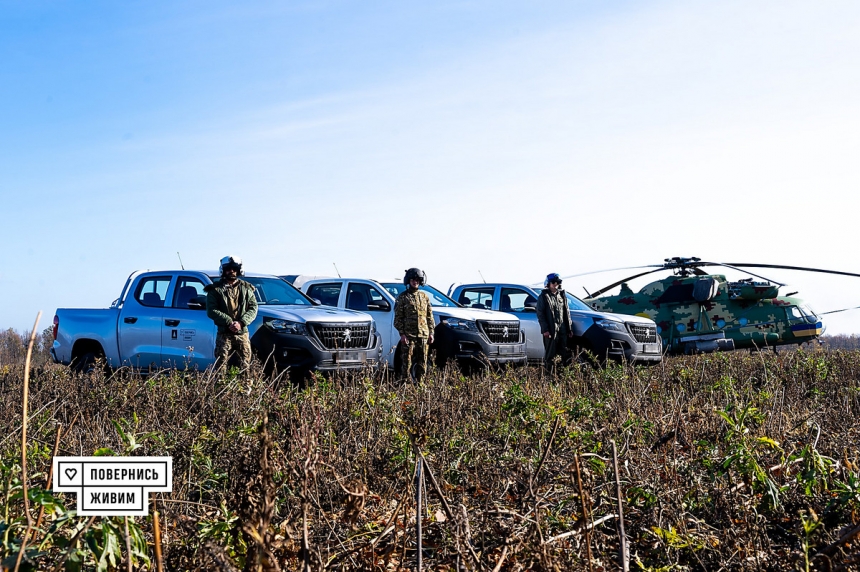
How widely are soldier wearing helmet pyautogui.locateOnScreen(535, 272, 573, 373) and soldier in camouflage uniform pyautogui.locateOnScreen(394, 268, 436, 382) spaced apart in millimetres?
1931

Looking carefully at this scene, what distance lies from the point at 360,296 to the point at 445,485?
833cm

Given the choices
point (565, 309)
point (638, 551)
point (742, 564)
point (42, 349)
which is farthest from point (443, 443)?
point (42, 349)

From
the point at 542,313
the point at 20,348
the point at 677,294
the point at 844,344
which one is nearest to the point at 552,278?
the point at 542,313

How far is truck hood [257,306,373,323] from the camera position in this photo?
9805mm

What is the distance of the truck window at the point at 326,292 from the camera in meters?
12.6

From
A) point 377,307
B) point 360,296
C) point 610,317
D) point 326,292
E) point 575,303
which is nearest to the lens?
point 377,307

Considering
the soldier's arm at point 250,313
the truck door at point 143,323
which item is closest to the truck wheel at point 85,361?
the truck door at point 143,323

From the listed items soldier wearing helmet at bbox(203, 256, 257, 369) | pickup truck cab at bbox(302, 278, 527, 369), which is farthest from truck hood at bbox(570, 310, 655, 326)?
soldier wearing helmet at bbox(203, 256, 257, 369)

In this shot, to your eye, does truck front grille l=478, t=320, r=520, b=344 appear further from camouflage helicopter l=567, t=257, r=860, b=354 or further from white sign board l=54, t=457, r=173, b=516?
white sign board l=54, t=457, r=173, b=516

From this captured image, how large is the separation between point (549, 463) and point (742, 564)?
Result: 1132mm

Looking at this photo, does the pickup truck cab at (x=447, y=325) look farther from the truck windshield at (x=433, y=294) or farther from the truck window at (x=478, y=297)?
the truck window at (x=478, y=297)

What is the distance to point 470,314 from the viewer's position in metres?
12.1

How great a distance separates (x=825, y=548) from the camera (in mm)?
3174

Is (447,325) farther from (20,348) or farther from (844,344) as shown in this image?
(844,344)
